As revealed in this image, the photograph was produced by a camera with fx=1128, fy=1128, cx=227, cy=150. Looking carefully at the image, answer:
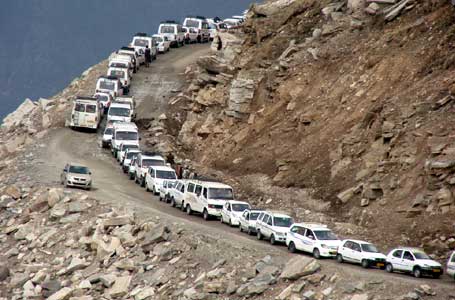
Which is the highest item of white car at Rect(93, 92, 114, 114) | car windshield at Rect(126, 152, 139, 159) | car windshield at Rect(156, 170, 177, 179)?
white car at Rect(93, 92, 114, 114)

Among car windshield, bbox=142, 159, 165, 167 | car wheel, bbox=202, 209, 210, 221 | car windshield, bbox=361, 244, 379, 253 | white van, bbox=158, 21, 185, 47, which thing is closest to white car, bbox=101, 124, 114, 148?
car windshield, bbox=142, 159, 165, 167

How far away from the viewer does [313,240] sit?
38531mm

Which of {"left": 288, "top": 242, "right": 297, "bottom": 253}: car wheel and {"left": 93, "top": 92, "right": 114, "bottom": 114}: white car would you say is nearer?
{"left": 288, "top": 242, "right": 297, "bottom": 253}: car wheel

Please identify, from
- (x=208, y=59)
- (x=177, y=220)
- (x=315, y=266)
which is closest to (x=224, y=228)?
(x=177, y=220)

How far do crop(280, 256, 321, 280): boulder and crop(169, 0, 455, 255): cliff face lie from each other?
21.0 ft

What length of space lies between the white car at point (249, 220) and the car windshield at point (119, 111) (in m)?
25.1

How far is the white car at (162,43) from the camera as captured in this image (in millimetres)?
88625

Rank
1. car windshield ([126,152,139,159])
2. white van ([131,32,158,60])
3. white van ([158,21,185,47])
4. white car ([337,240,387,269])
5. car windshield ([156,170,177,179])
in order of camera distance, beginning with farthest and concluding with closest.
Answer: white van ([158,21,185,47]), white van ([131,32,158,60]), car windshield ([126,152,139,159]), car windshield ([156,170,177,179]), white car ([337,240,387,269])

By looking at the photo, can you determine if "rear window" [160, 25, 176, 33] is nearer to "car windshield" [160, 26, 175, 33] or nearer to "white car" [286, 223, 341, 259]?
"car windshield" [160, 26, 175, 33]

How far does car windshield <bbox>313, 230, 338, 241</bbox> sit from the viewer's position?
1527 inches

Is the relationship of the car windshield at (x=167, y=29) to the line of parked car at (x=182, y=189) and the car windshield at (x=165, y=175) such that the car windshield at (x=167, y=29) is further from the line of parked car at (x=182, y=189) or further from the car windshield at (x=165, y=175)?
the car windshield at (x=165, y=175)

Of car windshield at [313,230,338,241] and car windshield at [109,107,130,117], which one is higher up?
car windshield at [109,107,130,117]

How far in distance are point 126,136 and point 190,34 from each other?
106 ft

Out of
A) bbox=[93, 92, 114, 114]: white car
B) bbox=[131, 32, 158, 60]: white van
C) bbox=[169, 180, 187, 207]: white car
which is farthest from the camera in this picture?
bbox=[131, 32, 158, 60]: white van
